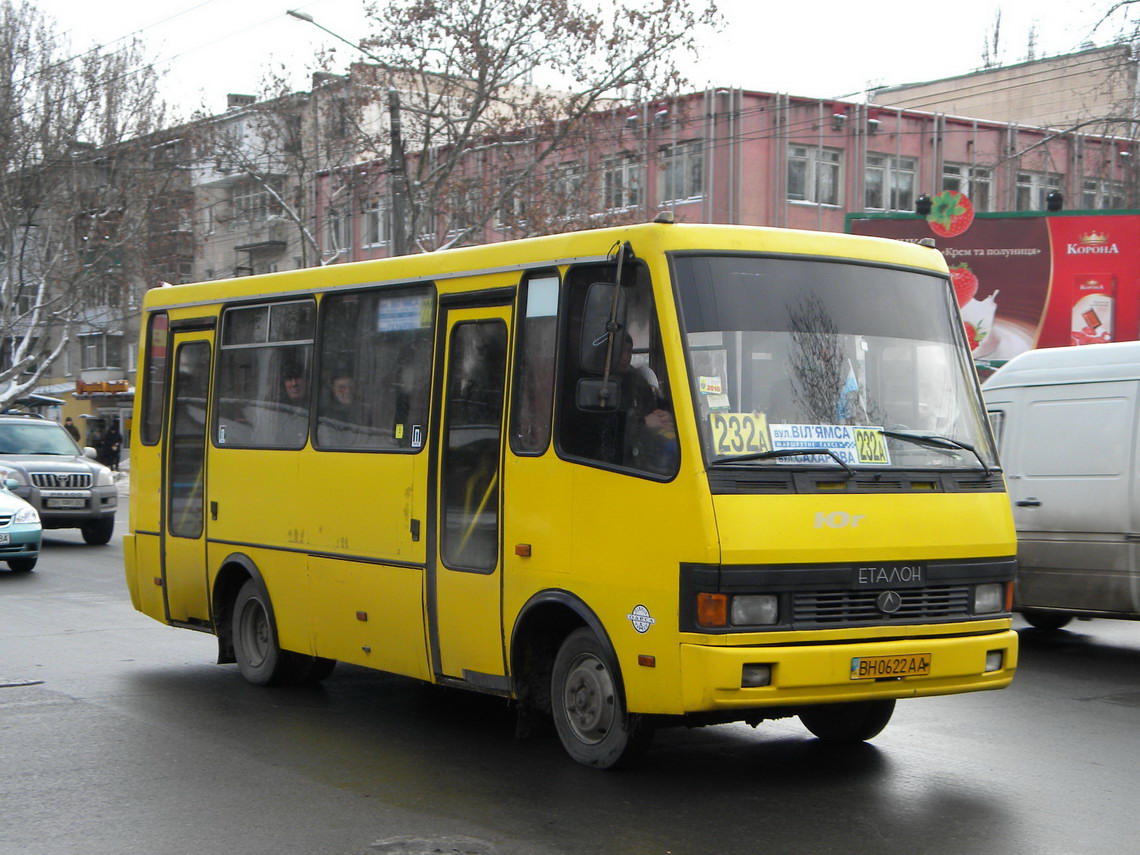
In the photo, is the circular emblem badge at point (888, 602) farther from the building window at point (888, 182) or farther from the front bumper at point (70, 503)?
the building window at point (888, 182)

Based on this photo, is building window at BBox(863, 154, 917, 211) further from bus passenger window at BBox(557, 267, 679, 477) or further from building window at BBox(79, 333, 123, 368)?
building window at BBox(79, 333, 123, 368)

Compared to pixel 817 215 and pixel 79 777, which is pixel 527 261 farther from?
pixel 817 215

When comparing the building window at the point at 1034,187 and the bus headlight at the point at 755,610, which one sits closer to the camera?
the bus headlight at the point at 755,610

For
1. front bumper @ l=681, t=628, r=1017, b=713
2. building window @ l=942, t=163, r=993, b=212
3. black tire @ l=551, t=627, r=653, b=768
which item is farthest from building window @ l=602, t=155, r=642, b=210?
front bumper @ l=681, t=628, r=1017, b=713

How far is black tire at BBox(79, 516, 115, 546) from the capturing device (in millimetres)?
22750

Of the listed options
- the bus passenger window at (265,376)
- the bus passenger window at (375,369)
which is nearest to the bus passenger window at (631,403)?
the bus passenger window at (375,369)

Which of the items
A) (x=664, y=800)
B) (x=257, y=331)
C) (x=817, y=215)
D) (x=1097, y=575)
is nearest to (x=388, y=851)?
(x=664, y=800)

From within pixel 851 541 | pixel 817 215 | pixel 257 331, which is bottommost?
pixel 851 541

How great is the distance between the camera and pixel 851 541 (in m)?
6.73

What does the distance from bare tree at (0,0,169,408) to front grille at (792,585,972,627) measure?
3912cm

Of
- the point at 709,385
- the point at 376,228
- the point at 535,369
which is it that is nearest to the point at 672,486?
the point at 709,385

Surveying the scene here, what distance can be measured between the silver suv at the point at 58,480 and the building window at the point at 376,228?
24.9 m

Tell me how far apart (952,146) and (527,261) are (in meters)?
38.2

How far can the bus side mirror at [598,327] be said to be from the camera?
6934mm
